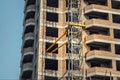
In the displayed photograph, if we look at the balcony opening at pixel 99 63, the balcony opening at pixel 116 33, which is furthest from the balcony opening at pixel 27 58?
the balcony opening at pixel 116 33

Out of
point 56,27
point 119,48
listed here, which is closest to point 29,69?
point 56,27

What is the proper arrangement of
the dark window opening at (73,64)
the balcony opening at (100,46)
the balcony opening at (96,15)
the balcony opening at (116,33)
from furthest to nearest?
the balcony opening at (96,15) < the balcony opening at (116,33) < the balcony opening at (100,46) < the dark window opening at (73,64)

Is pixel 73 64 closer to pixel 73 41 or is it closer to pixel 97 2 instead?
pixel 73 41

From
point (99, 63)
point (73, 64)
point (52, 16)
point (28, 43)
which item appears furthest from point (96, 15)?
point (28, 43)

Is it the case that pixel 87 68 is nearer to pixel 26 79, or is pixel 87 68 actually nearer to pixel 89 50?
pixel 89 50

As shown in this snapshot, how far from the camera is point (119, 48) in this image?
88312 mm

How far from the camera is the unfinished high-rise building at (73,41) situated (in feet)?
269

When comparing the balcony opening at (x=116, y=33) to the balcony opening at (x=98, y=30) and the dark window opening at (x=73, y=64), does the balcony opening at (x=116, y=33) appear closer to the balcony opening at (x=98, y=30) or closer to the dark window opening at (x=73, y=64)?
the balcony opening at (x=98, y=30)

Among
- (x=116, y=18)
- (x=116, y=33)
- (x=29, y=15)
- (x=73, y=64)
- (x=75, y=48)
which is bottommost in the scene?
(x=73, y=64)

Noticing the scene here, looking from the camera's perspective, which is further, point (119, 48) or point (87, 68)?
point (119, 48)

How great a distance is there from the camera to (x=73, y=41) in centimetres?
8444

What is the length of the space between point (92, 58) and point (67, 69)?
5.37 meters

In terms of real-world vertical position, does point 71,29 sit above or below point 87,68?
above

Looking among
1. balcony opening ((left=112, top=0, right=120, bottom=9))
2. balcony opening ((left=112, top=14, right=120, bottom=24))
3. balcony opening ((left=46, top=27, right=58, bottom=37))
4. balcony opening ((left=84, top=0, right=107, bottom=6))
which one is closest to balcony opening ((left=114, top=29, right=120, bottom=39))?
balcony opening ((left=112, top=14, right=120, bottom=24))
